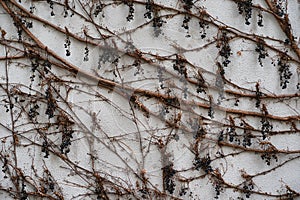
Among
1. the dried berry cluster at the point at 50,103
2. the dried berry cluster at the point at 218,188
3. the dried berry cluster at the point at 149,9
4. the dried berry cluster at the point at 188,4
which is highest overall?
the dried berry cluster at the point at 188,4

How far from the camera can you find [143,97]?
243 centimetres

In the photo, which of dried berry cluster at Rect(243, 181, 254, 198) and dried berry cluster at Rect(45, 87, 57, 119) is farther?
dried berry cluster at Rect(243, 181, 254, 198)

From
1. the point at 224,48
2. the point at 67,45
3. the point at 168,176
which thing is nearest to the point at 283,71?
the point at 224,48

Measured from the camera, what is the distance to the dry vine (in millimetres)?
2385

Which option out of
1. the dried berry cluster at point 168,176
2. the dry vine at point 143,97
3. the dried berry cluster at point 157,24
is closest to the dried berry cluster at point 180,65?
the dry vine at point 143,97

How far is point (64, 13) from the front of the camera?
239 centimetres

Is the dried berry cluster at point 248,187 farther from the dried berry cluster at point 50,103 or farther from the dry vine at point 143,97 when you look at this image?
the dried berry cluster at point 50,103

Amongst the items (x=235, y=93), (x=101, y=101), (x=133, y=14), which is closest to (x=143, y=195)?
(x=101, y=101)

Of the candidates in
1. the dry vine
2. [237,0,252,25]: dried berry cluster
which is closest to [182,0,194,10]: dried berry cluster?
the dry vine

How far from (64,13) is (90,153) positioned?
2.57 ft

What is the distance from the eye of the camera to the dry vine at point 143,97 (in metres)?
2.38

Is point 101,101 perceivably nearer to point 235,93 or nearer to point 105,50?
point 105,50

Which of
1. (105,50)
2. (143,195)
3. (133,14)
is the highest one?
(133,14)

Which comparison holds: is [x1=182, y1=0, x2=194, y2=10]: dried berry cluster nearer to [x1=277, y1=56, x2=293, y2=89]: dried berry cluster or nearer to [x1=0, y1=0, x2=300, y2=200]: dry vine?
[x1=0, y1=0, x2=300, y2=200]: dry vine
